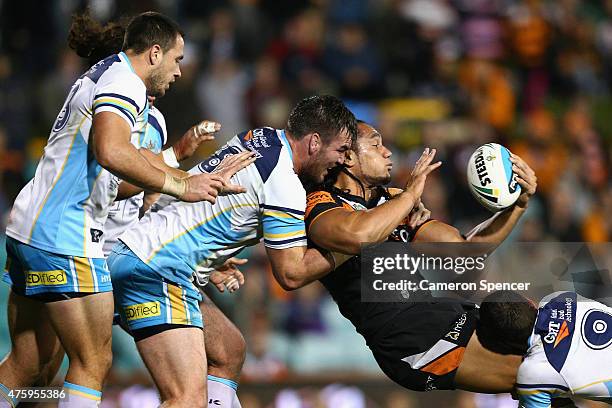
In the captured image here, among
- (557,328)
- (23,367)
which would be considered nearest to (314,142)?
(557,328)

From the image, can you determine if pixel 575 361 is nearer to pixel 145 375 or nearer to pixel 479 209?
pixel 145 375

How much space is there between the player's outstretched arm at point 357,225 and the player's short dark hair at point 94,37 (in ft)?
6.10

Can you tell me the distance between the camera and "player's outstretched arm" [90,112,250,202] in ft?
17.4

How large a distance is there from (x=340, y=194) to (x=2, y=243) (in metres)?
4.63

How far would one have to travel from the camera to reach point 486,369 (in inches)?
239

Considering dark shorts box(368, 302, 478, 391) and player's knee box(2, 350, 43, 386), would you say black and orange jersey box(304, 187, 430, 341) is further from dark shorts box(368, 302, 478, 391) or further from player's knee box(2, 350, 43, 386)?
player's knee box(2, 350, 43, 386)

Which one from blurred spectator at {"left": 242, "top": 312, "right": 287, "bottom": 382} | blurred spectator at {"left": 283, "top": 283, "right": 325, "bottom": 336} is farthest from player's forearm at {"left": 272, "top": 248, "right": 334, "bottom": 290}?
blurred spectator at {"left": 283, "top": 283, "right": 325, "bottom": 336}

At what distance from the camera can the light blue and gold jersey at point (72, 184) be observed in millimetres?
5672

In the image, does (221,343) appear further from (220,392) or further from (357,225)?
(357,225)

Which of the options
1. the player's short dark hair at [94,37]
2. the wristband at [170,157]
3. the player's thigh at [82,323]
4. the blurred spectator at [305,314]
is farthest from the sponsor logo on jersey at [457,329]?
the blurred spectator at [305,314]

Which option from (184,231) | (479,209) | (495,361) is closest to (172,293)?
(184,231)

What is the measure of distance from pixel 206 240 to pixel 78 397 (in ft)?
3.77

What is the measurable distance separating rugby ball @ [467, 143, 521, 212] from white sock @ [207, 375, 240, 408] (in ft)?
6.50

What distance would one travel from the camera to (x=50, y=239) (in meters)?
5.67
